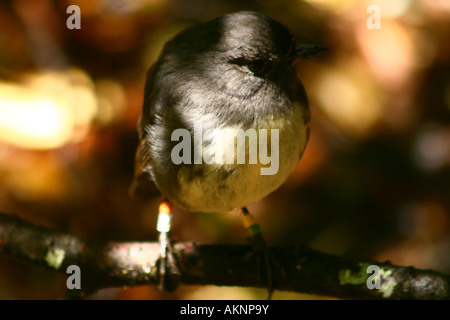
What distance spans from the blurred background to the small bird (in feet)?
4.37

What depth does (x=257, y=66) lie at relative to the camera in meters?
2.33

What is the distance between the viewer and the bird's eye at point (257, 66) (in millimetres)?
2320

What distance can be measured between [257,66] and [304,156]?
166 cm

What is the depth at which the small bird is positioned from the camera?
226 cm

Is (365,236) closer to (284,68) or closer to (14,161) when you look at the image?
(284,68)

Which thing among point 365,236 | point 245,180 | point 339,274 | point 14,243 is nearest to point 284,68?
point 245,180

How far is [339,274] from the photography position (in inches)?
96.0

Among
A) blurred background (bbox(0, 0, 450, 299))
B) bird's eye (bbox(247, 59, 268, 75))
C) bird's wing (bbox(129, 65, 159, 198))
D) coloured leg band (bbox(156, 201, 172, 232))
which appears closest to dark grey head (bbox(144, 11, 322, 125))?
bird's eye (bbox(247, 59, 268, 75))

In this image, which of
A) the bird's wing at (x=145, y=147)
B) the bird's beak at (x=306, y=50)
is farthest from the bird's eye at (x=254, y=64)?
the bird's wing at (x=145, y=147)

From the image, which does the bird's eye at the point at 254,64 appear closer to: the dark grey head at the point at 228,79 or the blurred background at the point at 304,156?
the dark grey head at the point at 228,79

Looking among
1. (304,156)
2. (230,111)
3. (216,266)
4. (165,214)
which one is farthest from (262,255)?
Answer: (304,156)

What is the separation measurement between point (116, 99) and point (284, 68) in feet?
5.84
